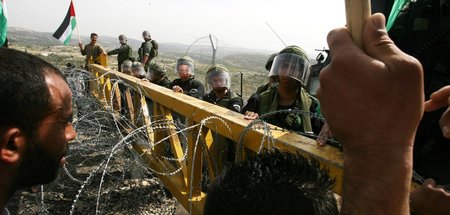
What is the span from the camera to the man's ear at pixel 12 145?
107cm

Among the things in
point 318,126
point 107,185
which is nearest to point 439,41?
point 318,126

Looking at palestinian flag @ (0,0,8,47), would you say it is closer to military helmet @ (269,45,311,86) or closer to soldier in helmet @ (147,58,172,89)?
soldier in helmet @ (147,58,172,89)

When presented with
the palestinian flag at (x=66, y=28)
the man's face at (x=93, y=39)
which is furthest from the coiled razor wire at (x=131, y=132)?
the man's face at (x=93, y=39)

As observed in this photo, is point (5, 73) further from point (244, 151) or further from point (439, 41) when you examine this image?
point (439, 41)

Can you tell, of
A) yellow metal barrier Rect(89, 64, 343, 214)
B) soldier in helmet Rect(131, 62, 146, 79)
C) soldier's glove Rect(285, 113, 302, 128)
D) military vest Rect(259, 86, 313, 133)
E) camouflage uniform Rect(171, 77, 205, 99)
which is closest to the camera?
yellow metal barrier Rect(89, 64, 343, 214)

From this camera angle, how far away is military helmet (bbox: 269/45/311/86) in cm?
286

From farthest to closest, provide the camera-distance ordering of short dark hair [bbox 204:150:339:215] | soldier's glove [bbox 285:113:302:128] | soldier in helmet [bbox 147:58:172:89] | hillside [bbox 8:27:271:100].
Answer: hillside [bbox 8:27:271:100]
soldier in helmet [bbox 147:58:172:89]
soldier's glove [bbox 285:113:302:128]
short dark hair [bbox 204:150:339:215]

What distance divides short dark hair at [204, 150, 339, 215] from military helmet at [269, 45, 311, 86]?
1958 mm

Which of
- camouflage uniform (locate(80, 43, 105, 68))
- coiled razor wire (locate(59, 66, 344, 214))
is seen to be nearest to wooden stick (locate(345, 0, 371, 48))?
coiled razor wire (locate(59, 66, 344, 214))

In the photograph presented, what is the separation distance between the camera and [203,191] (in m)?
2.89

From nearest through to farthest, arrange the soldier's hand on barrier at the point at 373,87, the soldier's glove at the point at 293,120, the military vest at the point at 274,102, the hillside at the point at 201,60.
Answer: the soldier's hand on barrier at the point at 373,87, the soldier's glove at the point at 293,120, the military vest at the point at 274,102, the hillside at the point at 201,60

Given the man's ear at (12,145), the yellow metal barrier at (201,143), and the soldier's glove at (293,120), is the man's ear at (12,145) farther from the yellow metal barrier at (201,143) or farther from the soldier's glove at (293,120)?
the soldier's glove at (293,120)

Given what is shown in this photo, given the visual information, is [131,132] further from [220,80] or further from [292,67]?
[220,80]

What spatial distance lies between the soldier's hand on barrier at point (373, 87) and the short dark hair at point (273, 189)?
0.27 meters
